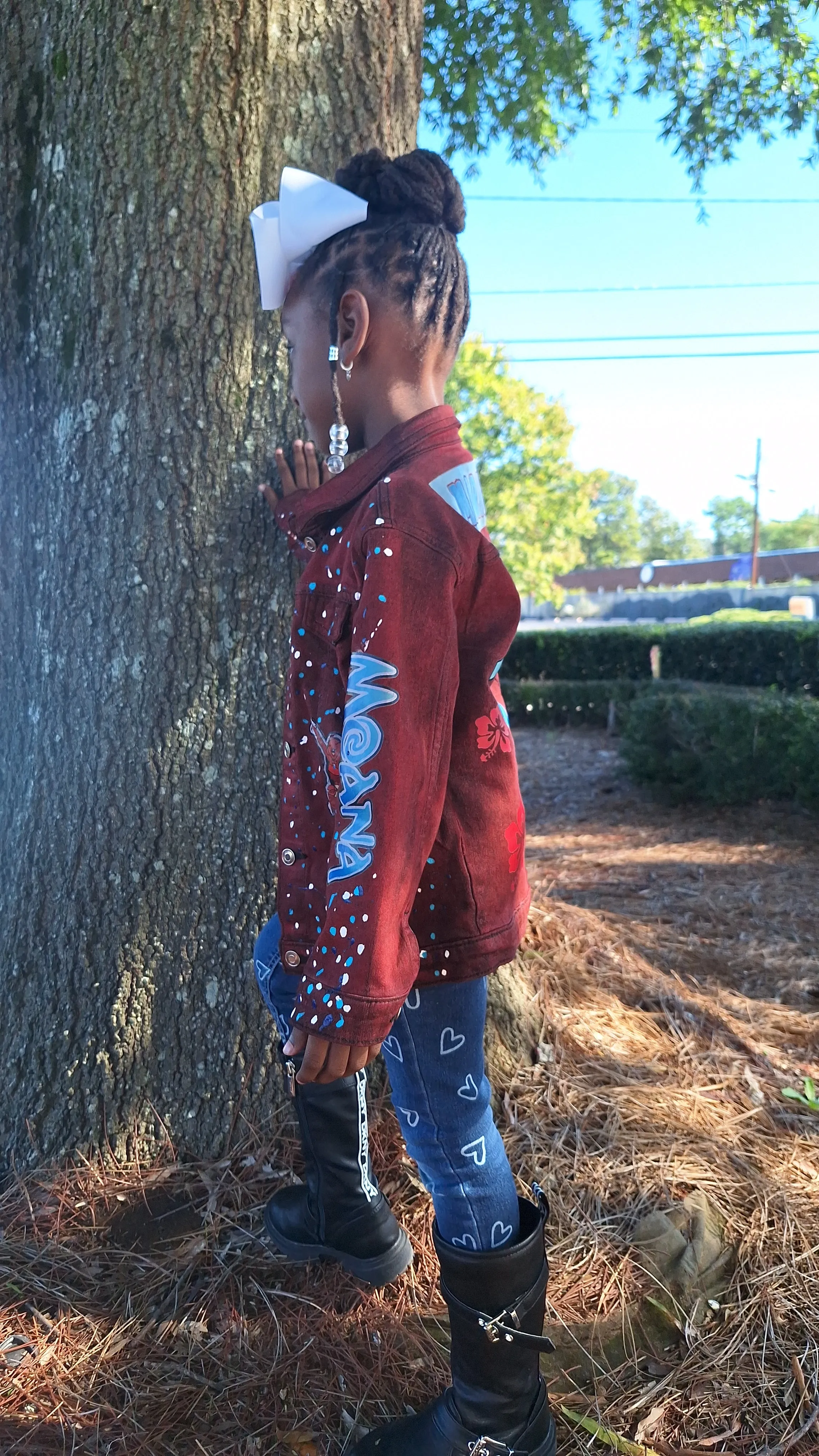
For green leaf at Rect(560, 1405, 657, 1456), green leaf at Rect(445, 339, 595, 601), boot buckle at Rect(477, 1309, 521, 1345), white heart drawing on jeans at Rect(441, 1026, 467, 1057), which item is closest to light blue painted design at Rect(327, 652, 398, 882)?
white heart drawing on jeans at Rect(441, 1026, 467, 1057)

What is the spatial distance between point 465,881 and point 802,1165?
1352mm

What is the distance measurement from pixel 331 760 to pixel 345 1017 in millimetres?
417

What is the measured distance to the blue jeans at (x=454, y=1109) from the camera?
153 centimetres

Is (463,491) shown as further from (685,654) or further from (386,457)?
(685,654)

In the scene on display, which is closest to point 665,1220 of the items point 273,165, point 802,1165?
point 802,1165

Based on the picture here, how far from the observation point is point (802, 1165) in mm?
2256

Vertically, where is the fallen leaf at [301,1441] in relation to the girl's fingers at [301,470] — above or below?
below

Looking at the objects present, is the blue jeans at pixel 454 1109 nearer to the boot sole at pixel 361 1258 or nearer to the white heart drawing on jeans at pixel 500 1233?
the white heart drawing on jeans at pixel 500 1233

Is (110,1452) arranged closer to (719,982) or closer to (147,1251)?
(147,1251)

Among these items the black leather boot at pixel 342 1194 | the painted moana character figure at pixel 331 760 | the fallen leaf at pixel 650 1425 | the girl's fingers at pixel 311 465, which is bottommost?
the fallen leaf at pixel 650 1425

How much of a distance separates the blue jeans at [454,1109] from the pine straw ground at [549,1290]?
1.51 feet

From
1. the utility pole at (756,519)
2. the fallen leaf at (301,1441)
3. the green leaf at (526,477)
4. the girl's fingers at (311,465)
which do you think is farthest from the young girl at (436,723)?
the utility pole at (756,519)

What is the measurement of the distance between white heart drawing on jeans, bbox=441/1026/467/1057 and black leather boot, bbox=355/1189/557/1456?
0.31 meters

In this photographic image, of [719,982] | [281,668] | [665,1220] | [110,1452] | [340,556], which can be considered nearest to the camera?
[340,556]
